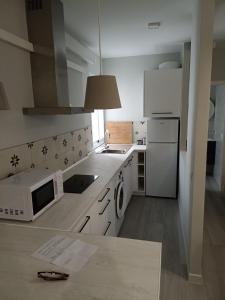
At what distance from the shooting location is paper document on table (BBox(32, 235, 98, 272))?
0.97 m

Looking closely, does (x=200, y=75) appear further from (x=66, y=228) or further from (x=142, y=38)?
(x=142, y=38)

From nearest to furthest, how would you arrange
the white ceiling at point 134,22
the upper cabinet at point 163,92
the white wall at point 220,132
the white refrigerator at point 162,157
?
the white ceiling at point 134,22, the upper cabinet at point 163,92, the white refrigerator at point 162,157, the white wall at point 220,132

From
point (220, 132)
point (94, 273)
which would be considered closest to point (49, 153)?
point (94, 273)

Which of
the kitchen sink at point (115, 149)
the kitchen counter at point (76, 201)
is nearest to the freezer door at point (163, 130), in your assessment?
the kitchen sink at point (115, 149)

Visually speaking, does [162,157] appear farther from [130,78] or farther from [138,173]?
[130,78]

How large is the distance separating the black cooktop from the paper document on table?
29.9 inches

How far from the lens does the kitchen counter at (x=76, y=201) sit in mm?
1377

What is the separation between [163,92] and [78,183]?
2184 millimetres

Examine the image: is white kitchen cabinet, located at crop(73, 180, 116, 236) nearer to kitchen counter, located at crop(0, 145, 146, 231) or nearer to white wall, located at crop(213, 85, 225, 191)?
kitchen counter, located at crop(0, 145, 146, 231)

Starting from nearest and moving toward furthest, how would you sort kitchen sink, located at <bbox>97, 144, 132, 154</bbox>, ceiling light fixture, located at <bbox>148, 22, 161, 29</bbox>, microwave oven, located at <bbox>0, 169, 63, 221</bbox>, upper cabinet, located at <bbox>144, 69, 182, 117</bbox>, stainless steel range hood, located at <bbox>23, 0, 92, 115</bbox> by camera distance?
microwave oven, located at <bbox>0, 169, 63, 221</bbox> → stainless steel range hood, located at <bbox>23, 0, 92, 115</bbox> → ceiling light fixture, located at <bbox>148, 22, 161, 29</bbox> → upper cabinet, located at <bbox>144, 69, 182, 117</bbox> → kitchen sink, located at <bbox>97, 144, 132, 154</bbox>

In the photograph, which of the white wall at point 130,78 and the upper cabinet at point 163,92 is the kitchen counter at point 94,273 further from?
the white wall at point 130,78

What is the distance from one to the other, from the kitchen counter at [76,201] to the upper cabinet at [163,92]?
1222 millimetres

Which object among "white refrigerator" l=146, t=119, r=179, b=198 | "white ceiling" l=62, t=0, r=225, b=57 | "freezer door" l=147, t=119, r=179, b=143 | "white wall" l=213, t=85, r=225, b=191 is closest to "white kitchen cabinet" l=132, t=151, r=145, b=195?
"white refrigerator" l=146, t=119, r=179, b=198

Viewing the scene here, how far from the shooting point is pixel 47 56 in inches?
74.3
